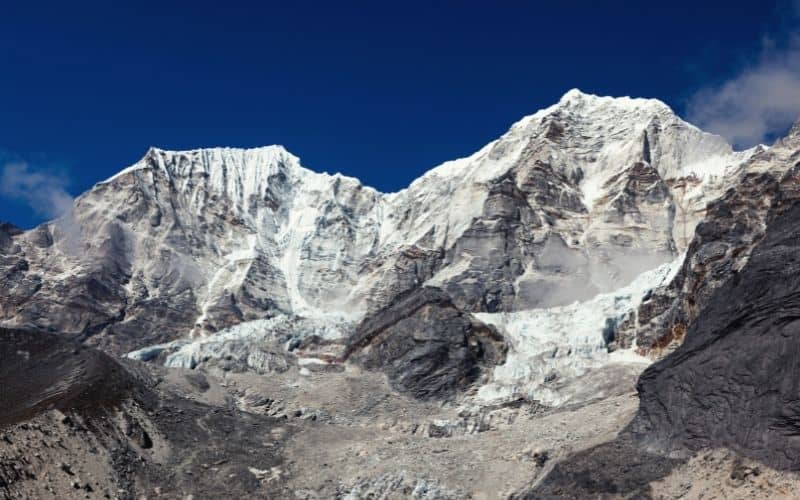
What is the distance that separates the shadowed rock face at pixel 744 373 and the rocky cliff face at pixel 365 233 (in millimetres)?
52331

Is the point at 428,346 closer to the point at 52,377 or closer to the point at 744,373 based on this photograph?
the point at 52,377

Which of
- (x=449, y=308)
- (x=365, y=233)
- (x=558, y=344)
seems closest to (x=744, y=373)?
(x=558, y=344)

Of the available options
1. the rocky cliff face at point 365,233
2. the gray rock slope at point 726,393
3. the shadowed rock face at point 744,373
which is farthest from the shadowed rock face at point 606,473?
the rocky cliff face at point 365,233

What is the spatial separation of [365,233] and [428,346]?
68679mm

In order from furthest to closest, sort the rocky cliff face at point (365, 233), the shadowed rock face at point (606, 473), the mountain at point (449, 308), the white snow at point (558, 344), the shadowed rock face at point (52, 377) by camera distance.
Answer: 1. the rocky cliff face at point (365, 233)
2. the white snow at point (558, 344)
3. the shadowed rock face at point (52, 377)
4. the mountain at point (449, 308)
5. the shadowed rock face at point (606, 473)

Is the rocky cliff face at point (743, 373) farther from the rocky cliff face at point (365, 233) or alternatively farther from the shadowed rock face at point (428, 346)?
the rocky cliff face at point (365, 233)

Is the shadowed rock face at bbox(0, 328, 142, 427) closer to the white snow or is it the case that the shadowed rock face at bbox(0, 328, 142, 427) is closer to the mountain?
the mountain

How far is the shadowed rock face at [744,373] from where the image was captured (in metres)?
42.6

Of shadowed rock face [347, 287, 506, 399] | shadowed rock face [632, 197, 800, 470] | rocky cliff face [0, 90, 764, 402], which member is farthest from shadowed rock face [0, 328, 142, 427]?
rocky cliff face [0, 90, 764, 402]

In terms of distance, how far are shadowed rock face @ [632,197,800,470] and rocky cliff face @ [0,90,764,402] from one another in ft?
172

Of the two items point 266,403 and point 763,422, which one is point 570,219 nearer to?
point 266,403

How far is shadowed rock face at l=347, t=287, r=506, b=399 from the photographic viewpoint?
7750 centimetres

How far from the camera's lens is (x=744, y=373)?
151ft

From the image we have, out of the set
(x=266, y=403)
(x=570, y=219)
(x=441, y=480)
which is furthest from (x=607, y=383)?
(x=570, y=219)
